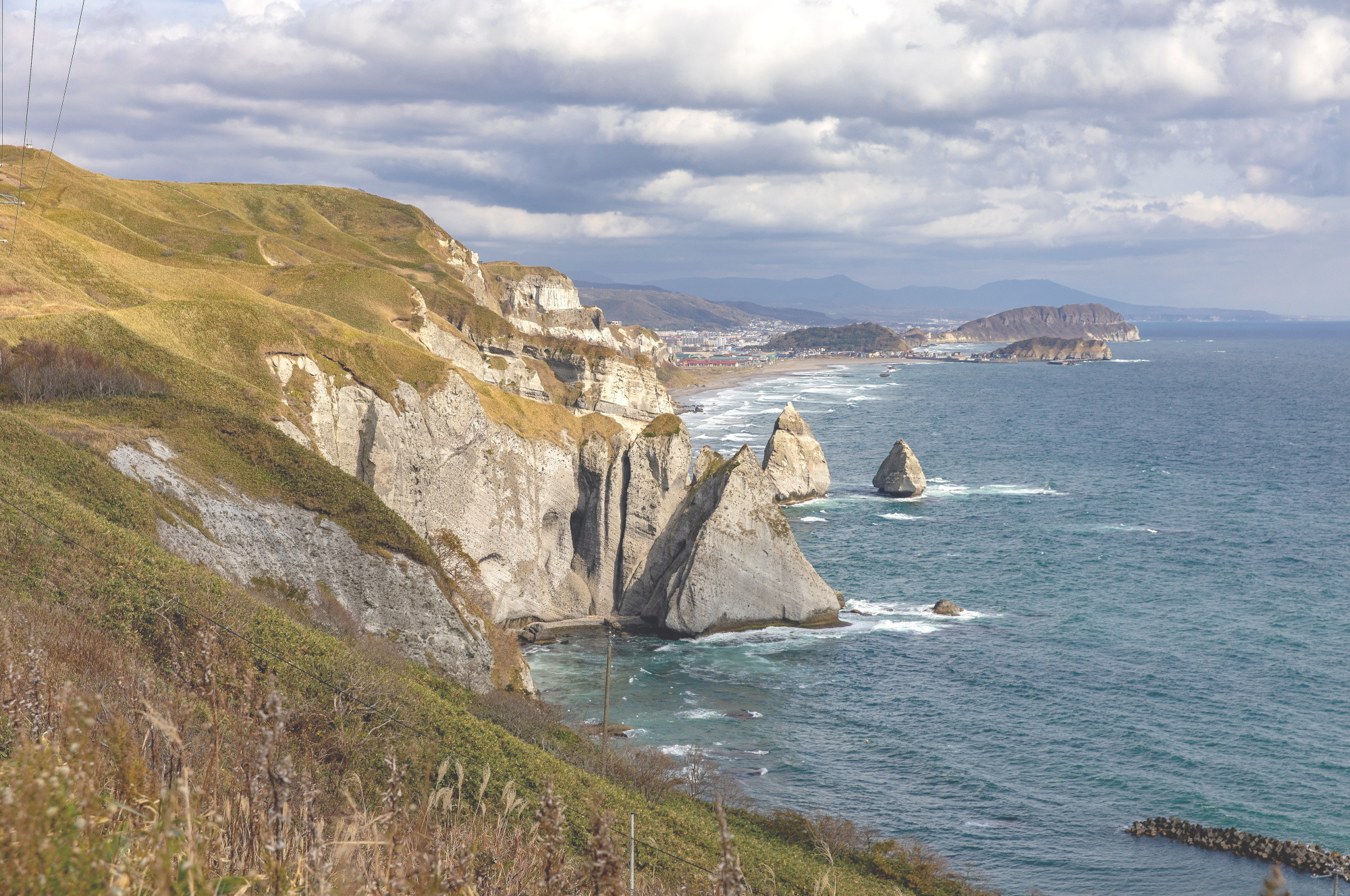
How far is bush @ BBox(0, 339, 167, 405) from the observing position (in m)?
38.1

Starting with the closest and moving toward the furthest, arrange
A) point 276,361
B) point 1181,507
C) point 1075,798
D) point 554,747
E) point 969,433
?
point 554,747 < point 1075,798 < point 276,361 < point 1181,507 < point 969,433

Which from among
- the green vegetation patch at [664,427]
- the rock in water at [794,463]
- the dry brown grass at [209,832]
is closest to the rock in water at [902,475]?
the rock in water at [794,463]

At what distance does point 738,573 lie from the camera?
5741 centimetres

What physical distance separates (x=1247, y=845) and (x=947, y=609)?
26292 mm

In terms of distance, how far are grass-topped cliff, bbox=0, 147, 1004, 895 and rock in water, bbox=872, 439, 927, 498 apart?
41377 mm

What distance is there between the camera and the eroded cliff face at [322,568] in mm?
33031

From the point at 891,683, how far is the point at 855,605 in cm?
1238

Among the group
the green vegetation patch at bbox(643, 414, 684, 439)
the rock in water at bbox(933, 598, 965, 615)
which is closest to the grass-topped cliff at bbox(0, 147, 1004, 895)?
the green vegetation patch at bbox(643, 414, 684, 439)

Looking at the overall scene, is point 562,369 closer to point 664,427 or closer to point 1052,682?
point 664,427

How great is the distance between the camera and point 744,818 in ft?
111

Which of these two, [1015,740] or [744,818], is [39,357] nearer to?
[744,818]

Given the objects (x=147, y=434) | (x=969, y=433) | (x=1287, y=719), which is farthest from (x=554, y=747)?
(x=969, y=433)

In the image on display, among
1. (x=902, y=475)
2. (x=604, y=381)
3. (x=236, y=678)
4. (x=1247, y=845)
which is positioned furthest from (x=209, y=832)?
(x=902, y=475)

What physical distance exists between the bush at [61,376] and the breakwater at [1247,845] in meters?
44.7
